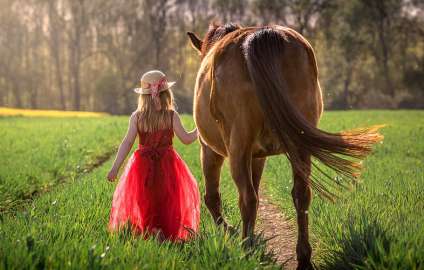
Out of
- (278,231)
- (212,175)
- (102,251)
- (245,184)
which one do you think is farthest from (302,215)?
(278,231)

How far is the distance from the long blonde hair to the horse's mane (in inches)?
26.0

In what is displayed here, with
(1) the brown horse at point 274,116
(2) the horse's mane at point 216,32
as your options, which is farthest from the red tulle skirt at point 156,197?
(2) the horse's mane at point 216,32

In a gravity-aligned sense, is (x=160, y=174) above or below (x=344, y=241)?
above

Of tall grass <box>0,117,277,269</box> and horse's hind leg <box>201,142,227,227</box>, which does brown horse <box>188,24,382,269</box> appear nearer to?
tall grass <box>0,117,277,269</box>

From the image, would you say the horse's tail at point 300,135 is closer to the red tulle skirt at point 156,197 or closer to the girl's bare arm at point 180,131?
the girl's bare arm at point 180,131

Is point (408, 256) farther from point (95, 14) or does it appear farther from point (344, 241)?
point (95, 14)

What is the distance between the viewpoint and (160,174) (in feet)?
15.9

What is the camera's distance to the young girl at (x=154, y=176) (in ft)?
15.5

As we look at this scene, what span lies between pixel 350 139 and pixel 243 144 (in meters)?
0.79

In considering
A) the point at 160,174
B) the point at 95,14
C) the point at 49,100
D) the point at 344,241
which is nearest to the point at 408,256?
the point at 344,241

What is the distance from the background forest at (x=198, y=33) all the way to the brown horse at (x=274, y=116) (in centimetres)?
3680

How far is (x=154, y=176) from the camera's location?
15.9ft

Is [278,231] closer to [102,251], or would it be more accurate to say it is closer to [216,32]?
[216,32]

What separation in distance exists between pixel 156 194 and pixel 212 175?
22.9 inches
